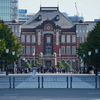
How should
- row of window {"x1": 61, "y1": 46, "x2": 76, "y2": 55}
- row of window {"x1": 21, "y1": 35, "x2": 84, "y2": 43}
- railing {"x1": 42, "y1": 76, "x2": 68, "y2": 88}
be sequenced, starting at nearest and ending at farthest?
1. railing {"x1": 42, "y1": 76, "x2": 68, "y2": 88}
2. row of window {"x1": 21, "y1": 35, "x2": 84, "y2": 43}
3. row of window {"x1": 61, "y1": 46, "x2": 76, "y2": 55}

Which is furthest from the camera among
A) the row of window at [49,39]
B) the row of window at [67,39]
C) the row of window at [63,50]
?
the row of window at [63,50]

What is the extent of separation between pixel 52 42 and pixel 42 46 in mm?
3242

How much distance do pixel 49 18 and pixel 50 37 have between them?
5910 mm

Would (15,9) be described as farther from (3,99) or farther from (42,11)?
(3,99)

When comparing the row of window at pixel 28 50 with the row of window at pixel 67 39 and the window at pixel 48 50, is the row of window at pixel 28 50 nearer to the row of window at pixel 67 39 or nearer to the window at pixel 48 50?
the window at pixel 48 50

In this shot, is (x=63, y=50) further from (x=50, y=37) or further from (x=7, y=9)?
(x=7, y=9)

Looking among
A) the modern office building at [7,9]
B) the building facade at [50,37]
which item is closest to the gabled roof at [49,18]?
the building facade at [50,37]

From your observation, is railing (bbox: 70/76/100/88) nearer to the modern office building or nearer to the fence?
the fence

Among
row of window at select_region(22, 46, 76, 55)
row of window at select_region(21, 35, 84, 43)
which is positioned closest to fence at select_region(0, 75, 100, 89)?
row of window at select_region(21, 35, 84, 43)

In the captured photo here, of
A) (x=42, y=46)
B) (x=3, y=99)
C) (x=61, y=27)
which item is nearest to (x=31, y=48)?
(x=42, y=46)

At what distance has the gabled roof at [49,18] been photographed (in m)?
124

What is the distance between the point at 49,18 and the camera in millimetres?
125438

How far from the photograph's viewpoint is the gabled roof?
124 metres

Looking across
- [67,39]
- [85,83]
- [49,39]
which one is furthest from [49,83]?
[67,39]
